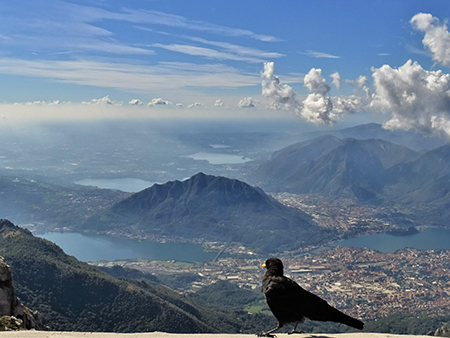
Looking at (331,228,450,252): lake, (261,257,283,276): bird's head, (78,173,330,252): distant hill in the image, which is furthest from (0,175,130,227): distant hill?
(261,257,283,276): bird's head

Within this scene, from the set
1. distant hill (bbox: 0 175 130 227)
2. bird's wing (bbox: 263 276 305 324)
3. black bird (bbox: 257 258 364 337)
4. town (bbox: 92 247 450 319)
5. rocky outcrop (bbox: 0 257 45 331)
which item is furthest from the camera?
distant hill (bbox: 0 175 130 227)

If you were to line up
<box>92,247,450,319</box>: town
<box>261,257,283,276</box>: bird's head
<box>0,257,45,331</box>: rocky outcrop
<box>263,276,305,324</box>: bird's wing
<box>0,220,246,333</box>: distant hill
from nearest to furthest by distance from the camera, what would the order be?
<box>263,276,305,324</box>: bird's wing → <box>261,257,283,276</box>: bird's head → <box>0,257,45,331</box>: rocky outcrop → <box>0,220,246,333</box>: distant hill → <box>92,247,450,319</box>: town

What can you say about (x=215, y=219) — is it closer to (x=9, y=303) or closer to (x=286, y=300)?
(x=9, y=303)

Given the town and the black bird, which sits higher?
the black bird

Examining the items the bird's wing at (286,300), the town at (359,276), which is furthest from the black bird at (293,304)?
the town at (359,276)

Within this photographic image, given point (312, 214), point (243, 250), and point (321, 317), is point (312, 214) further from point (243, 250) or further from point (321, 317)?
point (321, 317)

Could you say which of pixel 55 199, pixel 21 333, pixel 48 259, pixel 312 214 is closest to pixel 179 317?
pixel 48 259

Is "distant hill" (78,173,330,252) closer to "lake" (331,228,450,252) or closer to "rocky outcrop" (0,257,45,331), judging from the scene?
"lake" (331,228,450,252)

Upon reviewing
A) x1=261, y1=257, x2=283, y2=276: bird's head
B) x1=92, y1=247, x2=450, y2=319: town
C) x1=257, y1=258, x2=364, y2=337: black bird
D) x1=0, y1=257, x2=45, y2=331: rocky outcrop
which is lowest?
x1=92, y1=247, x2=450, y2=319: town

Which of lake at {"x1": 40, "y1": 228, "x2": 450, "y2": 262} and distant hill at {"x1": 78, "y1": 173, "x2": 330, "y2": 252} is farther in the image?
distant hill at {"x1": 78, "y1": 173, "x2": 330, "y2": 252}
